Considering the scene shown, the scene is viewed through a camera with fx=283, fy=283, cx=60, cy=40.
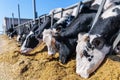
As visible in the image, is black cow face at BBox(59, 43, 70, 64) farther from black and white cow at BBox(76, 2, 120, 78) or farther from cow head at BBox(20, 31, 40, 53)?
cow head at BBox(20, 31, 40, 53)

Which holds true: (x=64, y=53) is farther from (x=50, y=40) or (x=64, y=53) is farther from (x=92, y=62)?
(x=92, y=62)

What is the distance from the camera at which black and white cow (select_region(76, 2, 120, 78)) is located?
14.0 ft

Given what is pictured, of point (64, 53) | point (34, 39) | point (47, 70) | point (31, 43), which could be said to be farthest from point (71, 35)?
point (31, 43)

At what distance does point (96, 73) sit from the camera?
13.6 ft

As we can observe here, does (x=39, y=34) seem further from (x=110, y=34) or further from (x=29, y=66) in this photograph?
(x=110, y=34)

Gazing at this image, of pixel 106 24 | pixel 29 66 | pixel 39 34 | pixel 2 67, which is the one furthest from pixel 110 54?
pixel 39 34

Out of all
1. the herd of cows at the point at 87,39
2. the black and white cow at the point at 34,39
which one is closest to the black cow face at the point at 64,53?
the herd of cows at the point at 87,39

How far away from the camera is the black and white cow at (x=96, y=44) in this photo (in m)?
4.26

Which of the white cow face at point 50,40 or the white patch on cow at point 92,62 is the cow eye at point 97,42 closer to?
the white patch on cow at point 92,62

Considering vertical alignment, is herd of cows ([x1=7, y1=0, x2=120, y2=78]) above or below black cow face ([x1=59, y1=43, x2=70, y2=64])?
above

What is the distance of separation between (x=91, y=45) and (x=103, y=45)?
0.62ft

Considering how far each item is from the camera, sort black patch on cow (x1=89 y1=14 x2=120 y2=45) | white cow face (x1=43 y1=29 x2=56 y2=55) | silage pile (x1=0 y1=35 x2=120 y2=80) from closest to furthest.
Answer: silage pile (x1=0 y1=35 x2=120 y2=80) < black patch on cow (x1=89 y1=14 x2=120 y2=45) < white cow face (x1=43 y1=29 x2=56 y2=55)

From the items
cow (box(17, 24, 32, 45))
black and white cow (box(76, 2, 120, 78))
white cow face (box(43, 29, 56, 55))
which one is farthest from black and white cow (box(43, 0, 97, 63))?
cow (box(17, 24, 32, 45))

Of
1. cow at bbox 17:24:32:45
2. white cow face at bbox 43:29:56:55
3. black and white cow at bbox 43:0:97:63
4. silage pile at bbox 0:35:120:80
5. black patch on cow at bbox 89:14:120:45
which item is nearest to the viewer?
silage pile at bbox 0:35:120:80
